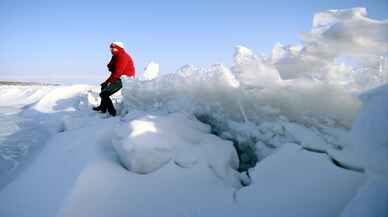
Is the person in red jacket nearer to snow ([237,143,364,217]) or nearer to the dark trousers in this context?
the dark trousers

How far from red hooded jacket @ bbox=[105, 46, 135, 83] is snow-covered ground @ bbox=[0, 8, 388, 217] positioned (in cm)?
138

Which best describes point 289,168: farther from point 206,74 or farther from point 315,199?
point 206,74

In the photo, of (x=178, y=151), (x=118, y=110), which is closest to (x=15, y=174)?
(x=178, y=151)

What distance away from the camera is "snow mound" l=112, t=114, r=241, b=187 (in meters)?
2.58

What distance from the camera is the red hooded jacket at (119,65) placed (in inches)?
191

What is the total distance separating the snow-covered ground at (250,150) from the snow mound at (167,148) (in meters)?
0.01

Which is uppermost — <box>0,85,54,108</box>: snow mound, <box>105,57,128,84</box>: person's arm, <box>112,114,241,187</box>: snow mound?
<box>105,57,128,84</box>: person's arm

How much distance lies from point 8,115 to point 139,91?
4.11 metres

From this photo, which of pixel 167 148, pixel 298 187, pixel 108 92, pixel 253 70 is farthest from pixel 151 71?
pixel 298 187

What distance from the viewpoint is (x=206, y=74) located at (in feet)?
13.3

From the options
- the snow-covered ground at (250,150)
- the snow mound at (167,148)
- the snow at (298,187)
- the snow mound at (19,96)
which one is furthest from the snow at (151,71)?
the snow at (298,187)

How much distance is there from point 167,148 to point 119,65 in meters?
2.67

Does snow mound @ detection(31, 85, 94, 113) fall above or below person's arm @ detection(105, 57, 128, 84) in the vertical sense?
below

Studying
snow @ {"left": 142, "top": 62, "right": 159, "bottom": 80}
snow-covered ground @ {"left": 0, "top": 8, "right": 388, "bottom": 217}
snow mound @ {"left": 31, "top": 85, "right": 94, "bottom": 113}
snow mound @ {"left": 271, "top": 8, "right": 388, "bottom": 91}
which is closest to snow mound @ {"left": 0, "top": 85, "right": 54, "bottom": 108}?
snow mound @ {"left": 31, "top": 85, "right": 94, "bottom": 113}
